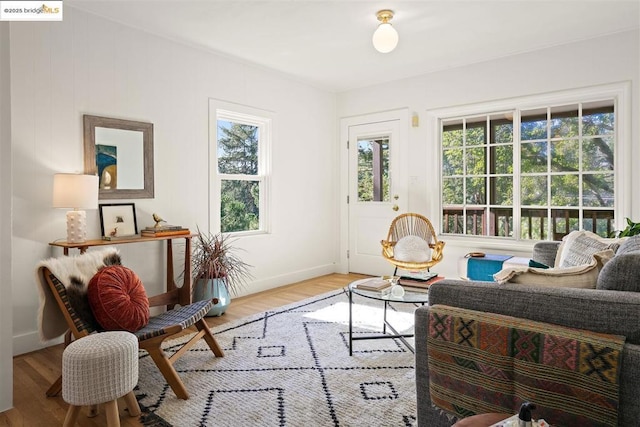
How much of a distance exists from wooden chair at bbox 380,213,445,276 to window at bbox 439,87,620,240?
20.1 inches

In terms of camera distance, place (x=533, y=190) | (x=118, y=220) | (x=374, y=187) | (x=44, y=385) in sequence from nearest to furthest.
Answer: (x=44, y=385)
(x=118, y=220)
(x=533, y=190)
(x=374, y=187)

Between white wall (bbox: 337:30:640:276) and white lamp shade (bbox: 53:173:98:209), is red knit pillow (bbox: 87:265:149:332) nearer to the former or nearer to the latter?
white lamp shade (bbox: 53:173:98:209)

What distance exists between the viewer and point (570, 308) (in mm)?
1424

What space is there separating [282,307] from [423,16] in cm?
293

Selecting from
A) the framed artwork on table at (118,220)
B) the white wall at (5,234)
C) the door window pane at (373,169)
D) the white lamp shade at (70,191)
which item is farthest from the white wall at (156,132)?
the white wall at (5,234)

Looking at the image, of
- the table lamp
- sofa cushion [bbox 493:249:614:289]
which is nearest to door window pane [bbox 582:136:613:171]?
sofa cushion [bbox 493:249:614:289]

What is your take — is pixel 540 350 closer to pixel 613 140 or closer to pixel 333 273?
pixel 613 140

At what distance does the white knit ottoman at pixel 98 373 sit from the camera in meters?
1.84

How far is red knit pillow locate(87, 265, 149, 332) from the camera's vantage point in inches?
89.4

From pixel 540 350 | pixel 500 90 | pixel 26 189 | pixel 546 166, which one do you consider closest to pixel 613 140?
pixel 546 166

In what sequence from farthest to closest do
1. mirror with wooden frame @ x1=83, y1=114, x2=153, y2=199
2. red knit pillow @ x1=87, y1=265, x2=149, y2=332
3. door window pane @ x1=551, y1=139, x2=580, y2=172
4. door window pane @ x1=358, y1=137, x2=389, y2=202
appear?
door window pane @ x1=358, y1=137, x2=389, y2=202
door window pane @ x1=551, y1=139, x2=580, y2=172
mirror with wooden frame @ x1=83, y1=114, x2=153, y2=199
red knit pillow @ x1=87, y1=265, x2=149, y2=332

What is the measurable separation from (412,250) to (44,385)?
3.29 meters

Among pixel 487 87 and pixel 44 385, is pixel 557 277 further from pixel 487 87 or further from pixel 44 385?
pixel 487 87

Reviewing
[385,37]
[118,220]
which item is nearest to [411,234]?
[385,37]
